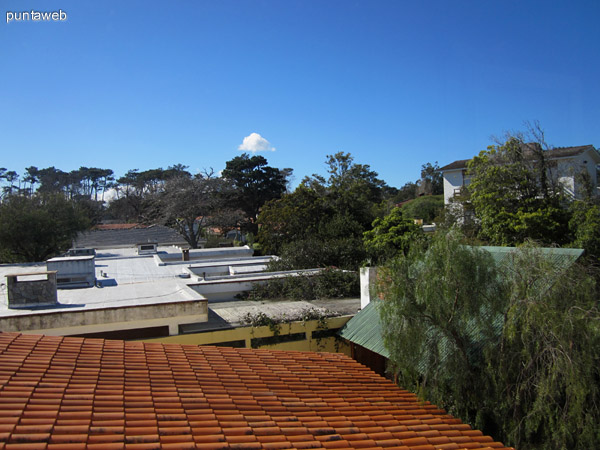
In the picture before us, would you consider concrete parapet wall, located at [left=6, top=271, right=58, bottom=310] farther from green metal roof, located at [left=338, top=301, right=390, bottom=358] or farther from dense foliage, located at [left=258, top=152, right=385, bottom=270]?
dense foliage, located at [left=258, top=152, right=385, bottom=270]

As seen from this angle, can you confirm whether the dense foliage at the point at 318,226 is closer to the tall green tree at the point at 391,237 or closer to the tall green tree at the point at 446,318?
the tall green tree at the point at 391,237

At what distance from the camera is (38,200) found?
35.3 meters

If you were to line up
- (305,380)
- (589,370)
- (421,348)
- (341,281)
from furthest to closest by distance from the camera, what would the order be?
(341,281) < (421,348) < (305,380) < (589,370)

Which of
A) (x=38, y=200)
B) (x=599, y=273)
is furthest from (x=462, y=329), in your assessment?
(x=38, y=200)

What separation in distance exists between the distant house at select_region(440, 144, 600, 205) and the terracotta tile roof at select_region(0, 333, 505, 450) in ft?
68.8

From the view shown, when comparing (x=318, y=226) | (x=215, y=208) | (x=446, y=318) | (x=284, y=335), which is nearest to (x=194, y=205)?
(x=215, y=208)

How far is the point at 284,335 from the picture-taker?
12.7 meters

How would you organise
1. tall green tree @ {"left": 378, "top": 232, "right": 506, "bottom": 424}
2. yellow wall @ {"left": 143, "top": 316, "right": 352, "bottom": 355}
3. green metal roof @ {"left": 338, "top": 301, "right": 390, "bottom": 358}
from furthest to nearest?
yellow wall @ {"left": 143, "top": 316, "right": 352, "bottom": 355} < green metal roof @ {"left": 338, "top": 301, "right": 390, "bottom": 358} < tall green tree @ {"left": 378, "top": 232, "right": 506, "bottom": 424}

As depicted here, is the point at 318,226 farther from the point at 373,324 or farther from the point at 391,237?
the point at 373,324

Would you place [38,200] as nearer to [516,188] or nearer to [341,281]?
[341,281]

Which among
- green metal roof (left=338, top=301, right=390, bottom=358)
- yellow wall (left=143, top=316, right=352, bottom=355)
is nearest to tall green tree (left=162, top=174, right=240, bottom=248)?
yellow wall (left=143, top=316, right=352, bottom=355)

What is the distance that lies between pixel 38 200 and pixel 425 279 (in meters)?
35.5

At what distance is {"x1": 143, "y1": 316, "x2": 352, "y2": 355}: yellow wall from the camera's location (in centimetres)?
1167

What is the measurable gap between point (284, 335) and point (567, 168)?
72.2ft
